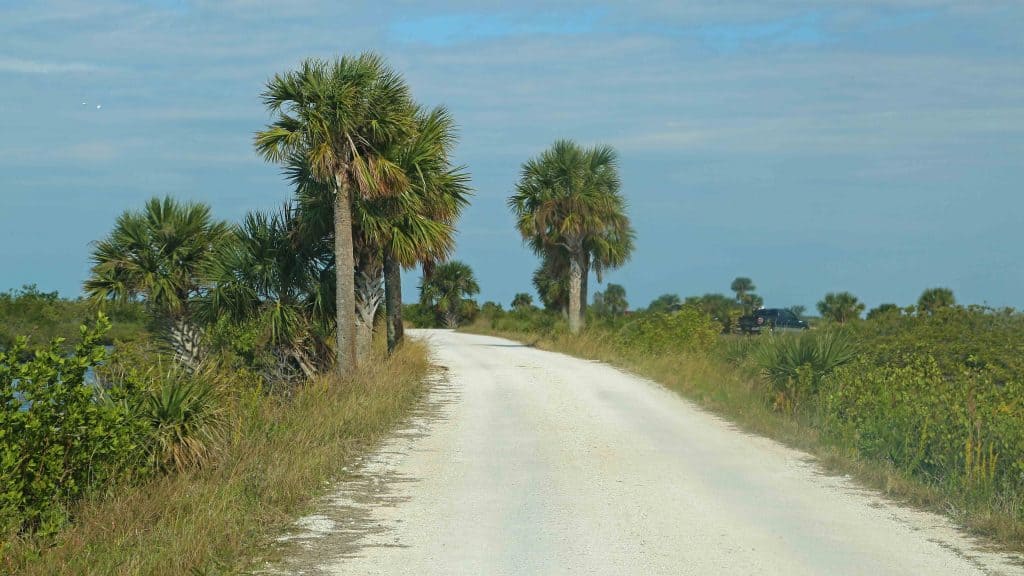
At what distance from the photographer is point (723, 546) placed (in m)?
7.85

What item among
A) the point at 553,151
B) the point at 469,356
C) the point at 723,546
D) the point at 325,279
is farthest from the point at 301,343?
the point at 553,151

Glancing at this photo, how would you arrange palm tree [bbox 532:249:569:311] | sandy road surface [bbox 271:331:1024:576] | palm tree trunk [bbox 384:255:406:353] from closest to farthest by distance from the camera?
1. sandy road surface [bbox 271:331:1024:576]
2. palm tree trunk [bbox 384:255:406:353]
3. palm tree [bbox 532:249:569:311]

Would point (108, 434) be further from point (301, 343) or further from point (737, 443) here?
point (301, 343)

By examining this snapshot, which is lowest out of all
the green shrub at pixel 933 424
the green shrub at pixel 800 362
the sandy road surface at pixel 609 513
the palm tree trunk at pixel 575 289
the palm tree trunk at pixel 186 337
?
the sandy road surface at pixel 609 513

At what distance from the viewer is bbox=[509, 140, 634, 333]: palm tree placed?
40969 millimetres

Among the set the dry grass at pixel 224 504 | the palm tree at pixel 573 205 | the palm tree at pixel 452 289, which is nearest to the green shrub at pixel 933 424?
the dry grass at pixel 224 504

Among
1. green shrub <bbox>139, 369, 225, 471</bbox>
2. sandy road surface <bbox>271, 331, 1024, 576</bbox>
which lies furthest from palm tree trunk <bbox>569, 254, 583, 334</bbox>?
green shrub <bbox>139, 369, 225, 471</bbox>

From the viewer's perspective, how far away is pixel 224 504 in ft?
27.2

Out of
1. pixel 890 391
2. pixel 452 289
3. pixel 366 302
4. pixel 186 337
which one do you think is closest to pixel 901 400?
pixel 890 391

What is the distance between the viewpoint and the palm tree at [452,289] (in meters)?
69.8

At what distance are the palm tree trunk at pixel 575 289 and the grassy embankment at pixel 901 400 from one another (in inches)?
545

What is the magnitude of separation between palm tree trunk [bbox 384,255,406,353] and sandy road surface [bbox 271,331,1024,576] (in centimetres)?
1439

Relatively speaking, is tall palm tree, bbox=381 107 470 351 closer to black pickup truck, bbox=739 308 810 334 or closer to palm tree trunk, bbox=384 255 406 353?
palm tree trunk, bbox=384 255 406 353

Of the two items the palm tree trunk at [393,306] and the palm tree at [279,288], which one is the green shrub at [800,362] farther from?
the palm tree trunk at [393,306]
